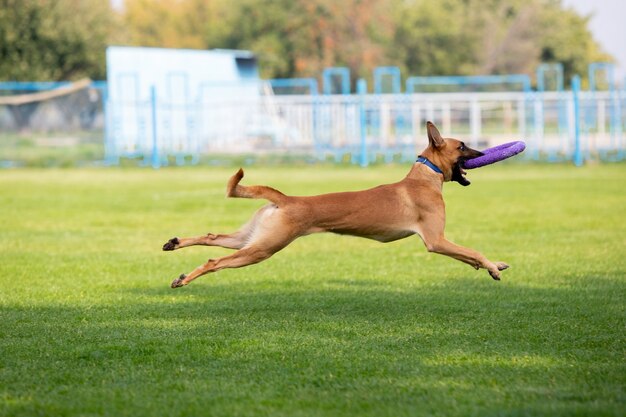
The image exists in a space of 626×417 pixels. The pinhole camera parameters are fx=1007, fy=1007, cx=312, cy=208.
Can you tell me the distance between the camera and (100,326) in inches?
324

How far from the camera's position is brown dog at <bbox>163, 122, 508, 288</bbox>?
8.45 meters

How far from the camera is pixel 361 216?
8.64 m

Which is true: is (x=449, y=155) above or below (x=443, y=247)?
above

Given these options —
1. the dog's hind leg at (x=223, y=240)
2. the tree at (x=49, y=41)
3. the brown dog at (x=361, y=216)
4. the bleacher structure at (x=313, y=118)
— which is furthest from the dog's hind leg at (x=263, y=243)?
the tree at (x=49, y=41)

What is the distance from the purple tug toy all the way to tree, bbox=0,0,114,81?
45223mm

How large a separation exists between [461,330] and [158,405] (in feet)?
9.75

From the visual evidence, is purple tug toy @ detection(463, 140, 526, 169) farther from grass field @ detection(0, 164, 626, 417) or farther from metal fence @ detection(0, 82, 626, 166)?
metal fence @ detection(0, 82, 626, 166)

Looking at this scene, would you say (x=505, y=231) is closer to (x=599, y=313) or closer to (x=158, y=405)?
(x=599, y=313)

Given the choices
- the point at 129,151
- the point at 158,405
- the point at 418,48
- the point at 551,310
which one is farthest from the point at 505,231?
the point at 418,48

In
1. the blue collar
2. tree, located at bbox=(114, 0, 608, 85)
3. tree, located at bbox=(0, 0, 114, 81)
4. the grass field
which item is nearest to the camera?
the grass field

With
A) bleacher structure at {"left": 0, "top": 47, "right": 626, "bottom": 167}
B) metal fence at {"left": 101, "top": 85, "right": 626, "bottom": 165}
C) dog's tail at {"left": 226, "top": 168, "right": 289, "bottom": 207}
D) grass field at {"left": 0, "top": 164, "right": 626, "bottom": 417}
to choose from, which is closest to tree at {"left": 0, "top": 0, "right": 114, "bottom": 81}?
bleacher structure at {"left": 0, "top": 47, "right": 626, "bottom": 167}

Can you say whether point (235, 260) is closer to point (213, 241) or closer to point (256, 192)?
point (213, 241)

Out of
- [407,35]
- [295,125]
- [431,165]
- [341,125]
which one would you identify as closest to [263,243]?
[431,165]

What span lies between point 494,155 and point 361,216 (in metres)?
1.83
